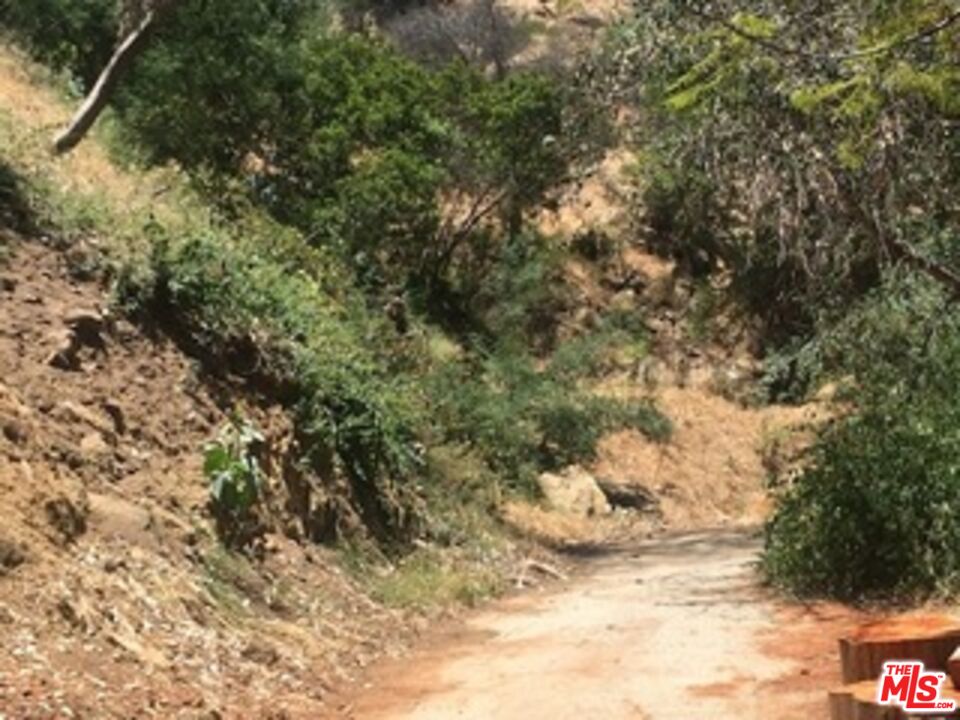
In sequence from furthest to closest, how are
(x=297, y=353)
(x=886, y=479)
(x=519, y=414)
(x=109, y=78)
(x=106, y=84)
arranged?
(x=519, y=414) → (x=106, y=84) → (x=109, y=78) → (x=297, y=353) → (x=886, y=479)

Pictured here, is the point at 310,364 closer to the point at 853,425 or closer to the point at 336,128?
the point at 853,425

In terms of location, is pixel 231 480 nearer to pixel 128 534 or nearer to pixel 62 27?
pixel 128 534

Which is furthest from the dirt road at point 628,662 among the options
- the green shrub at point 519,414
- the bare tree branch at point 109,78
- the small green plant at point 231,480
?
the bare tree branch at point 109,78

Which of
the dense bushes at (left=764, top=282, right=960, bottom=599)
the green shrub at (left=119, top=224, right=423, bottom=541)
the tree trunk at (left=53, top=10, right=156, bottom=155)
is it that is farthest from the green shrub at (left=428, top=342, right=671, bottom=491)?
the dense bushes at (left=764, top=282, right=960, bottom=599)

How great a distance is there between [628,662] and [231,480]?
3.39 meters

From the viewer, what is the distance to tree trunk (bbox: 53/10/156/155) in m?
15.0

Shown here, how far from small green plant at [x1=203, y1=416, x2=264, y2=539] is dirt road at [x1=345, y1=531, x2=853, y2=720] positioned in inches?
68.3

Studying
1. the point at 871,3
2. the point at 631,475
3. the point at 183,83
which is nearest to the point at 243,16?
the point at 183,83

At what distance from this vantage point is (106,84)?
15289 mm

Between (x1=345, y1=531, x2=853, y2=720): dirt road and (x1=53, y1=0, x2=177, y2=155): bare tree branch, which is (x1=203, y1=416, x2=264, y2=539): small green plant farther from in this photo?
(x1=53, y1=0, x2=177, y2=155): bare tree branch

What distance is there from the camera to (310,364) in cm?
1320

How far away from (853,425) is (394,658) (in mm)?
4551

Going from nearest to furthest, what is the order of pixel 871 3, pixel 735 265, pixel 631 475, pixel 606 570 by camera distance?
pixel 871 3
pixel 606 570
pixel 631 475
pixel 735 265

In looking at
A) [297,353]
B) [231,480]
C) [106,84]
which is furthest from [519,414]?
[231,480]
